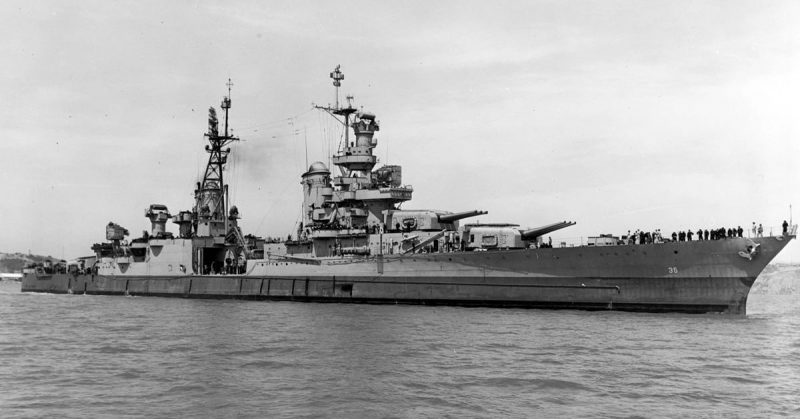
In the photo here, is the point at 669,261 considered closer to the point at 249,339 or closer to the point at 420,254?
the point at 420,254

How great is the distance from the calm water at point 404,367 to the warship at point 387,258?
7.57 feet

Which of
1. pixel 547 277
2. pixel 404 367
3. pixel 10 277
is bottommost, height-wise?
pixel 10 277

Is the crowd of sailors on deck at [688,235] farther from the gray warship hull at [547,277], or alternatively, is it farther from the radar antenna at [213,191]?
the radar antenna at [213,191]

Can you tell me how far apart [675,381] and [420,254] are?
19849 mm

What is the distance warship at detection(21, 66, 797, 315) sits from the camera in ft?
95.7

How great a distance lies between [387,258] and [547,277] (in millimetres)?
8090

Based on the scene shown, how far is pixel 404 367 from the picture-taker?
16.8m

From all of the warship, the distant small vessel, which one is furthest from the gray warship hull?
the distant small vessel

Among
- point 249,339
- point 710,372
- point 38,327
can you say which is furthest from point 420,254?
point 710,372

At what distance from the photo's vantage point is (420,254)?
34.5 m

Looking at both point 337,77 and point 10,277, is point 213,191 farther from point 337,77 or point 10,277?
point 10,277

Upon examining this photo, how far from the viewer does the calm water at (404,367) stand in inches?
517

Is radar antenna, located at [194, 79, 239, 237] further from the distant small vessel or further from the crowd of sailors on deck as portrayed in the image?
the distant small vessel

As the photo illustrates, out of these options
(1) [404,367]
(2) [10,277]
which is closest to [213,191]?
(1) [404,367]
